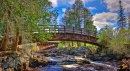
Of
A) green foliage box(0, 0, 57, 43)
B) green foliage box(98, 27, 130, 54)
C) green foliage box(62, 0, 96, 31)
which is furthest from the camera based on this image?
green foliage box(62, 0, 96, 31)

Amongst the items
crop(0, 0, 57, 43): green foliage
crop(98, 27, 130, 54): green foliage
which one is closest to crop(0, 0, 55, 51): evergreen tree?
crop(0, 0, 57, 43): green foliage

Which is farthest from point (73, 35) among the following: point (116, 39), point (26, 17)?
point (26, 17)

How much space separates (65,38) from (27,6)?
56.5 feet

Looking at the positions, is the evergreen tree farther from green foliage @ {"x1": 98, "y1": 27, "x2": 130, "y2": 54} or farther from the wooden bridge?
green foliage @ {"x1": 98, "y1": 27, "x2": 130, "y2": 54}

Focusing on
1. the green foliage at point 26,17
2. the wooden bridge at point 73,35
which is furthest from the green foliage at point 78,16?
the green foliage at point 26,17

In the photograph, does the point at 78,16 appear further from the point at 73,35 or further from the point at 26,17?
the point at 26,17

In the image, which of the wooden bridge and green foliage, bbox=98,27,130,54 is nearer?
green foliage, bbox=98,27,130,54

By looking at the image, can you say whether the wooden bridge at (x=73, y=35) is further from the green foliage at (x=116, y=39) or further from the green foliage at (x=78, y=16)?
the green foliage at (x=78, y=16)

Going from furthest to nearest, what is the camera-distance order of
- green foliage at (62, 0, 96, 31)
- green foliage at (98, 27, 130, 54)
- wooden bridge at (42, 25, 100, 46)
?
green foliage at (62, 0, 96, 31)
wooden bridge at (42, 25, 100, 46)
green foliage at (98, 27, 130, 54)

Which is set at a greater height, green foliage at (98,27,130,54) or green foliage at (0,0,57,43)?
green foliage at (0,0,57,43)

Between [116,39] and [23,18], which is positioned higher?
[23,18]

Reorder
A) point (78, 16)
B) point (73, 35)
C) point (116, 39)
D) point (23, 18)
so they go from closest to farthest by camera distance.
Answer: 1. point (23, 18)
2. point (116, 39)
3. point (73, 35)
4. point (78, 16)

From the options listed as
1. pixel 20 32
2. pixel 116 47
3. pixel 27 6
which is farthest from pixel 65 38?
pixel 27 6

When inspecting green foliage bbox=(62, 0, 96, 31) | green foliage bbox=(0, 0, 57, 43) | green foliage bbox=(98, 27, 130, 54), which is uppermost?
green foliage bbox=(62, 0, 96, 31)
